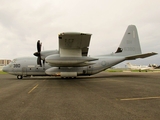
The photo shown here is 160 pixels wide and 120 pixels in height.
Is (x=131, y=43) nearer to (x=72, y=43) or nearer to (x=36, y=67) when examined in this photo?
(x=72, y=43)

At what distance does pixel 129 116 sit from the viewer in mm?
4383

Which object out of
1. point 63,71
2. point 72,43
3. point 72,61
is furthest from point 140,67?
point 72,43

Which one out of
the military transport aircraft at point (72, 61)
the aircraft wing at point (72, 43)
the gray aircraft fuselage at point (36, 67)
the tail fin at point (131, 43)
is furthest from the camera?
the tail fin at point (131, 43)

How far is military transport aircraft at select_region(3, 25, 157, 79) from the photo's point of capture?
14969 millimetres

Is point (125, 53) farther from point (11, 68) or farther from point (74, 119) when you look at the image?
point (74, 119)

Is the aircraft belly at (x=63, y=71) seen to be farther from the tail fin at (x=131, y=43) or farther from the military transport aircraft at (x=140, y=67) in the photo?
the military transport aircraft at (x=140, y=67)

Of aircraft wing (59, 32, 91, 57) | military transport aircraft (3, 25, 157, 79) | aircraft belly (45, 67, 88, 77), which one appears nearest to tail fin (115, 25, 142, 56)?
military transport aircraft (3, 25, 157, 79)

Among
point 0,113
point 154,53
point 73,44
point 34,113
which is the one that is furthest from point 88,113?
point 154,53

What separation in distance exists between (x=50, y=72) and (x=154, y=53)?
15.4 metres

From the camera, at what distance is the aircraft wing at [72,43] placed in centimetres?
1167

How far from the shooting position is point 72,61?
14.9 meters

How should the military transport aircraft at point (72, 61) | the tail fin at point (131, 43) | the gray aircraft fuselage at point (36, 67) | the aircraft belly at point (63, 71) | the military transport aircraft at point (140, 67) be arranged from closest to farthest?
1. the military transport aircraft at point (72, 61)
2. the aircraft belly at point (63, 71)
3. the gray aircraft fuselage at point (36, 67)
4. the tail fin at point (131, 43)
5. the military transport aircraft at point (140, 67)

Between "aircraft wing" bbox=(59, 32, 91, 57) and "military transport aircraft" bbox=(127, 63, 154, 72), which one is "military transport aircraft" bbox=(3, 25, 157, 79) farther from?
"military transport aircraft" bbox=(127, 63, 154, 72)

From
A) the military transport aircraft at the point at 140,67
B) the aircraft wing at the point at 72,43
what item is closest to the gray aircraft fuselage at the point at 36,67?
the aircraft wing at the point at 72,43
